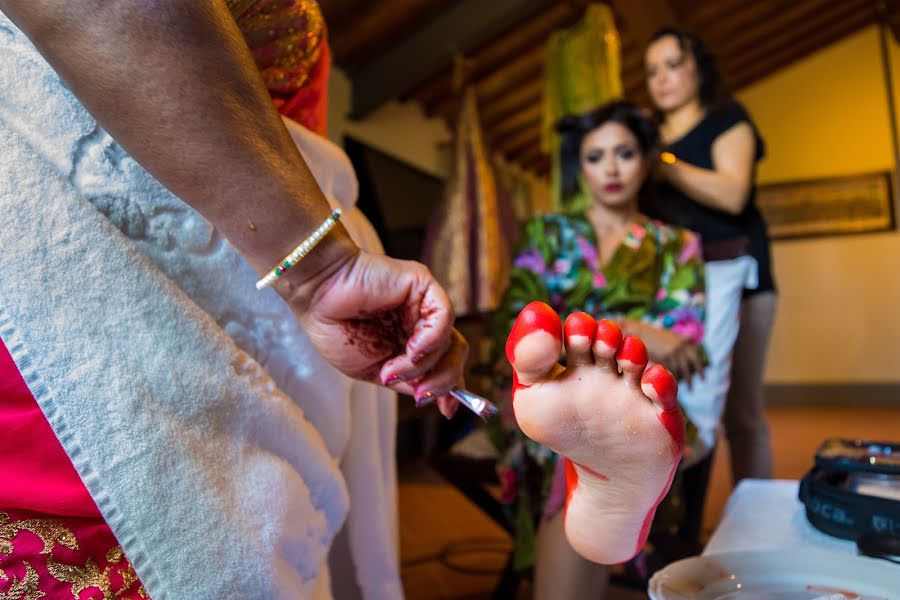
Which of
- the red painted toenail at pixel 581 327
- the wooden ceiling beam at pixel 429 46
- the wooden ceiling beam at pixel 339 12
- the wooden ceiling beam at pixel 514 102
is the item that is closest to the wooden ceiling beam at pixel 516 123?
the wooden ceiling beam at pixel 514 102

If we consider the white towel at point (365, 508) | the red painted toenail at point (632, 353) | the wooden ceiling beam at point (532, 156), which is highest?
the red painted toenail at point (632, 353)

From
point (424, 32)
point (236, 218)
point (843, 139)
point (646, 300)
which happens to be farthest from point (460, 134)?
point (843, 139)

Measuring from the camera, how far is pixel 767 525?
645mm

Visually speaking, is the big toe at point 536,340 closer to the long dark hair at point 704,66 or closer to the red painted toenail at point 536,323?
the red painted toenail at point 536,323

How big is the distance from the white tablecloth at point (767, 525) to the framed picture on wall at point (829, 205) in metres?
5.20

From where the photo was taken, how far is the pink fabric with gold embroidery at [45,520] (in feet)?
1.17

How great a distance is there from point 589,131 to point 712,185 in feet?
0.91

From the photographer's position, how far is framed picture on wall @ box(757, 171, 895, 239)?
5316 millimetres

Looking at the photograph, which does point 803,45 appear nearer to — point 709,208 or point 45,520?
point 709,208

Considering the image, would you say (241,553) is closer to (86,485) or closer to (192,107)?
(86,485)

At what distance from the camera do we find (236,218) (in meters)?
0.40

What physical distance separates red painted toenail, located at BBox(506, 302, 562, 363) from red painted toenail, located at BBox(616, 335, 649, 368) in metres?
0.04

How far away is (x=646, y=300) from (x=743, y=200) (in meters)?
0.39

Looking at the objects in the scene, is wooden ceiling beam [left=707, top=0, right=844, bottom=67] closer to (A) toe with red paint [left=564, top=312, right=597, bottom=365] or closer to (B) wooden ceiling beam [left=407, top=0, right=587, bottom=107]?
(B) wooden ceiling beam [left=407, top=0, right=587, bottom=107]
